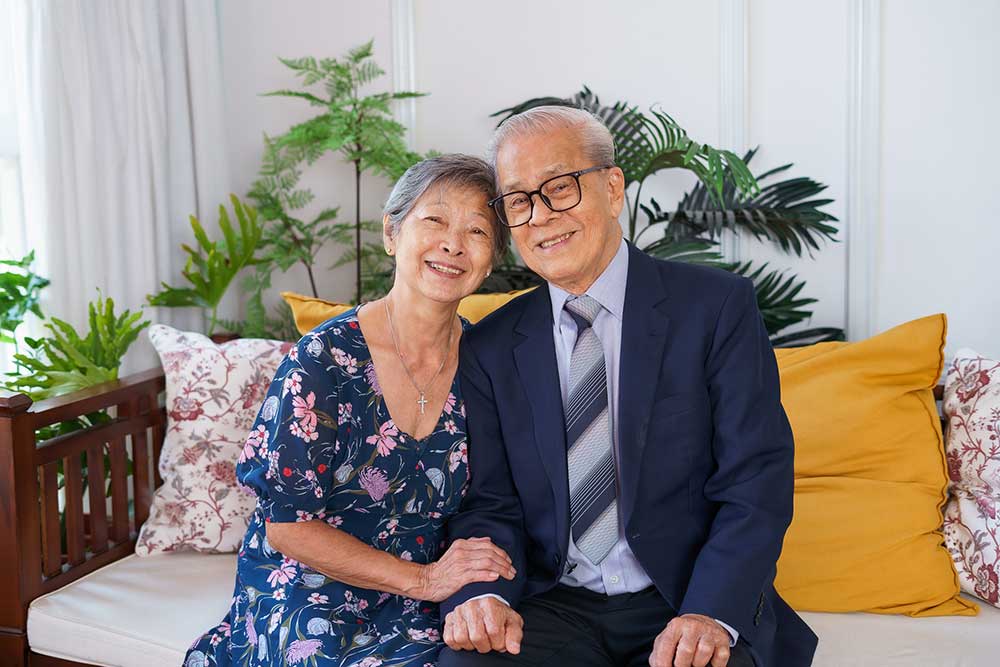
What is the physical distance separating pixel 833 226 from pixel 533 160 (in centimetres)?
139

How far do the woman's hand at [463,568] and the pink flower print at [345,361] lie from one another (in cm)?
40

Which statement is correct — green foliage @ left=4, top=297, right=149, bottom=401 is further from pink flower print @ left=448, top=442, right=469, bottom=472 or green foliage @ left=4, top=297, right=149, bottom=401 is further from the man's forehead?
the man's forehead

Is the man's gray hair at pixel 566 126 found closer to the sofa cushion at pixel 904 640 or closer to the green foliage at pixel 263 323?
the sofa cushion at pixel 904 640

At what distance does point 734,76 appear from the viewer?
2.72m

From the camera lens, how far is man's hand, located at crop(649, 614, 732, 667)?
1489mm

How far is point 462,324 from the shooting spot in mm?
2039

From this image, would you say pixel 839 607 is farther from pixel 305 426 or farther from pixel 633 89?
pixel 633 89

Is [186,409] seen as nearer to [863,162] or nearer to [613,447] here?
[613,447]

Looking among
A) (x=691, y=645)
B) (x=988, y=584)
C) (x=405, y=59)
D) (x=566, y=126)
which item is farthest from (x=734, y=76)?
(x=691, y=645)

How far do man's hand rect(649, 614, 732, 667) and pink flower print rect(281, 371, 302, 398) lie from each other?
79 cm

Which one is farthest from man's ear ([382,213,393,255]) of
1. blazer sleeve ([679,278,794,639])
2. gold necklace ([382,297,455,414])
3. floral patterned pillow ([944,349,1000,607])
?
floral patterned pillow ([944,349,1000,607])

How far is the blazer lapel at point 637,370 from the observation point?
1.64 m

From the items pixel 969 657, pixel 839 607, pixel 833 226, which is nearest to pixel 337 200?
pixel 833 226

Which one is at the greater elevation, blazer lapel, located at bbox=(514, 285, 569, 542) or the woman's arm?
blazer lapel, located at bbox=(514, 285, 569, 542)
